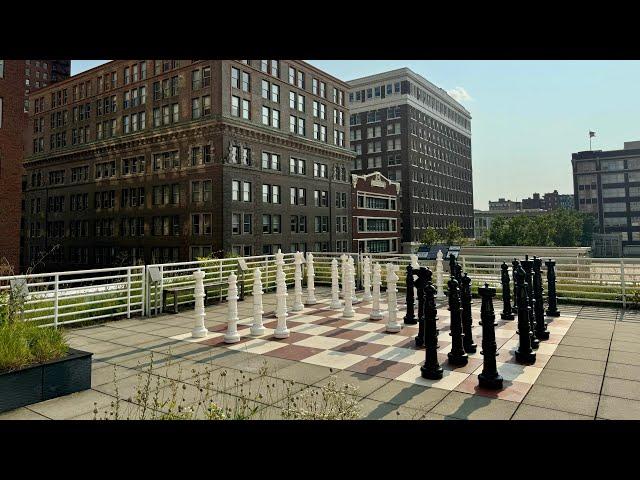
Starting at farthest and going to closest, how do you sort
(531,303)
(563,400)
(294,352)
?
(531,303) < (294,352) < (563,400)

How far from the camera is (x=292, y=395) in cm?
551

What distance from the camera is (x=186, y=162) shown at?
43.2 m

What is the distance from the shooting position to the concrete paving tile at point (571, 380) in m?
5.60

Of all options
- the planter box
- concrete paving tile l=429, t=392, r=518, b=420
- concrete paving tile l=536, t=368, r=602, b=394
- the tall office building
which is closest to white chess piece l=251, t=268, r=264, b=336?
the planter box

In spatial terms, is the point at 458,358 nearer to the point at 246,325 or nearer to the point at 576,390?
the point at 576,390

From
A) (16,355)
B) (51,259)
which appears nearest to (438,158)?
(51,259)

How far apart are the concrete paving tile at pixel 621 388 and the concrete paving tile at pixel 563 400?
0.94ft

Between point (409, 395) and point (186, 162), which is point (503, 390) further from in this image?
point (186, 162)

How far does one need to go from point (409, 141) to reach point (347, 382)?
73.4 meters

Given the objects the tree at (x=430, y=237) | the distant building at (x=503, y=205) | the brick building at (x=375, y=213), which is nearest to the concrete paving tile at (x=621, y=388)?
the brick building at (x=375, y=213)

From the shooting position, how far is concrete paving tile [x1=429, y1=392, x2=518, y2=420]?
479 cm

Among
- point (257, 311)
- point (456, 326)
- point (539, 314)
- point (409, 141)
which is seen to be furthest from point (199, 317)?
point (409, 141)

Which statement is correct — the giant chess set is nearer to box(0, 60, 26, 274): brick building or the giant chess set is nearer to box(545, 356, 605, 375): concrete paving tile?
box(545, 356, 605, 375): concrete paving tile
